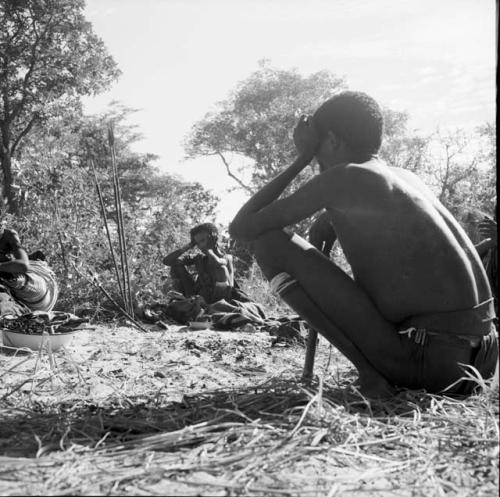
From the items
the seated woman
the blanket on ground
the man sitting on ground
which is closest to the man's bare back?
the man sitting on ground

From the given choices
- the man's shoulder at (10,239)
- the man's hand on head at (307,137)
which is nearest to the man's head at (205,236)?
the man's shoulder at (10,239)

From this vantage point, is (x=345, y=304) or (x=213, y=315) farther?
(x=213, y=315)

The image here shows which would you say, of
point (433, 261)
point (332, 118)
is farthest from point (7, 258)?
point (433, 261)

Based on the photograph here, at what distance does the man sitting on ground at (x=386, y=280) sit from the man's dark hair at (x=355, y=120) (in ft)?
0.04

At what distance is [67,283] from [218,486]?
24.0 feet

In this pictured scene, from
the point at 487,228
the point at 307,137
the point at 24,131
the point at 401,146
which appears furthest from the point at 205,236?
the point at 401,146

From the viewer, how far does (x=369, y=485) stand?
1422 mm

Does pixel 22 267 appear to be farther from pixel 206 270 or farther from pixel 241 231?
pixel 241 231

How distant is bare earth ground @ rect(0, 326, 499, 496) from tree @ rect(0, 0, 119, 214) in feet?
38.9

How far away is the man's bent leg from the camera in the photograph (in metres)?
2.26

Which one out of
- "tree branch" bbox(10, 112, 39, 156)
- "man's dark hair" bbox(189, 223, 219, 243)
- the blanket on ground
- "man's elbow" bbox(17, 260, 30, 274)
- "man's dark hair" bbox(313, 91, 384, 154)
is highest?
"tree branch" bbox(10, 112, 39, 156)

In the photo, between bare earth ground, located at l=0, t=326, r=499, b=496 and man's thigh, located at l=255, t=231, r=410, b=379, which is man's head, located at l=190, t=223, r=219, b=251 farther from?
man's thigh, located at l=255, t=231, r=410, b=379

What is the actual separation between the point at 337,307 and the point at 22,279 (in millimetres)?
4547

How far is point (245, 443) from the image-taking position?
166 centimetres
